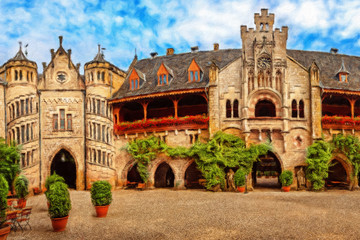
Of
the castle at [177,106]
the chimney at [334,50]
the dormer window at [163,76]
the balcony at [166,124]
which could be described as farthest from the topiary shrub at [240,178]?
the chimney at [334,50]

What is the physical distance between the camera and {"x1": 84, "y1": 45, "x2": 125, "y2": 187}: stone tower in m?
31.2

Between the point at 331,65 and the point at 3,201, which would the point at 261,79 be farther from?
the point at 3,201

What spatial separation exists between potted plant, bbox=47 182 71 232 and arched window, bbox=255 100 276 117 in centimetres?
2109

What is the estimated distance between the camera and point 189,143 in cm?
2948

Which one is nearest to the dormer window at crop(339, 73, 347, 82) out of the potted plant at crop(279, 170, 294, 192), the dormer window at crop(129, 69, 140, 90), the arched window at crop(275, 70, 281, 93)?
the arched window at crop(275, 70, 281, 93)

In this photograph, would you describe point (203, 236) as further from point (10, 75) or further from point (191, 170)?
point (10, 75)

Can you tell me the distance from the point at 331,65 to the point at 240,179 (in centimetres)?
1679

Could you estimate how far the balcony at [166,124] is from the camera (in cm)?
2919

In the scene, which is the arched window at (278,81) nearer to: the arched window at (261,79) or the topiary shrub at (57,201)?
the arched window at (261,79)

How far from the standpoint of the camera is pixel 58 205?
1466 cm

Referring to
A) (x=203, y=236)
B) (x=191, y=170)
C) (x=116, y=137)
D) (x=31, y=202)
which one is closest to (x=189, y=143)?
(x=191, y=170)

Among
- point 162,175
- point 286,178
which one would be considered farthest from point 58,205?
point 162,175

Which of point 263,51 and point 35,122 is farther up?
point 263,51

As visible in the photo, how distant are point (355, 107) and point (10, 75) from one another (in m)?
33.0
